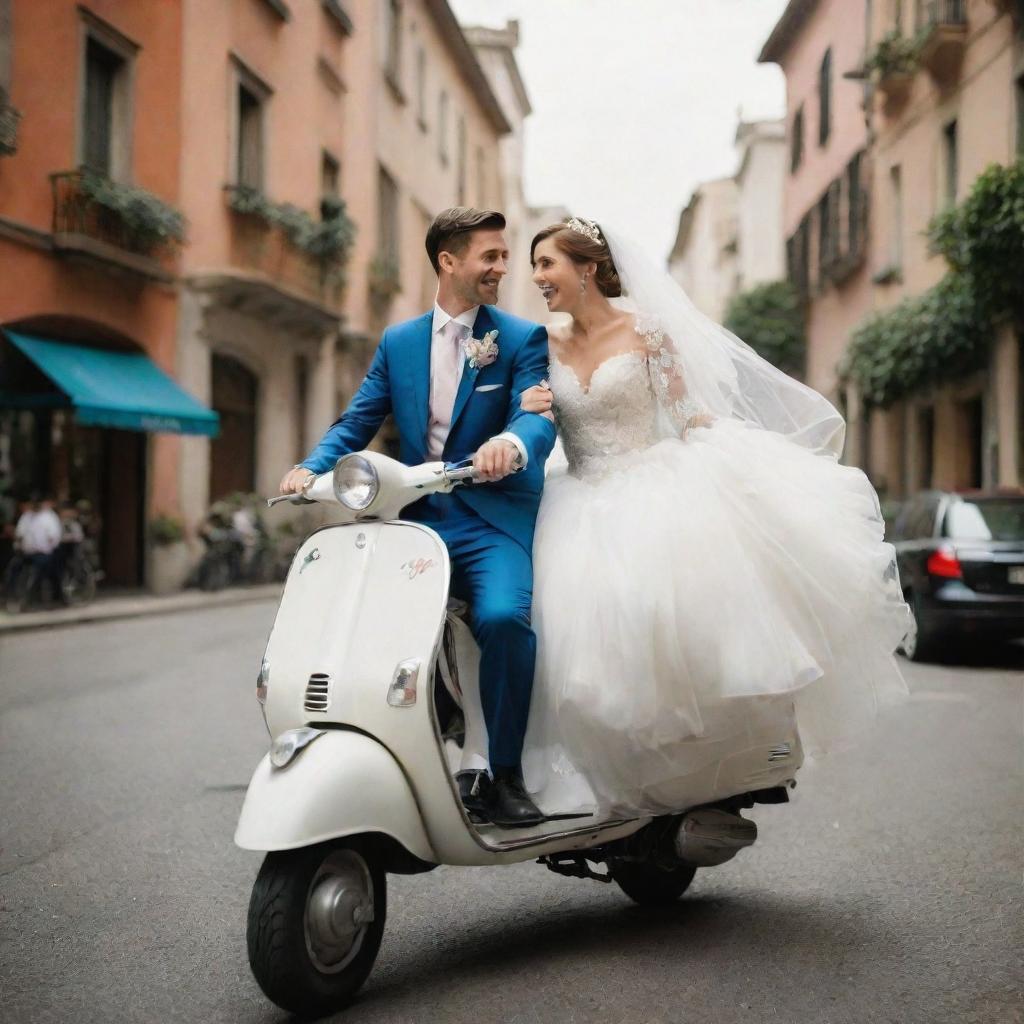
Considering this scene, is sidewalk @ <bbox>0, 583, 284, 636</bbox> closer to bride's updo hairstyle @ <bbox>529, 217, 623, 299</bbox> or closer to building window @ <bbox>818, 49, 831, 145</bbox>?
bride's updo hairstyle @ <bbox>529, 217, 623, 299</bbox>

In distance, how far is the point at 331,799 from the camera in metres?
3.02

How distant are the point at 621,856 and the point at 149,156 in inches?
692

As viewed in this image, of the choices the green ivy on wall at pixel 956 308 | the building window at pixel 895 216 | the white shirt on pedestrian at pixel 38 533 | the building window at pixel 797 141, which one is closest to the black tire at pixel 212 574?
the white shirt on pedestrian at pixel 38 533

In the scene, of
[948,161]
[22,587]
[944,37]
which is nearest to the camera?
[22,587]

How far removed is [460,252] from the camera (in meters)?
3.84

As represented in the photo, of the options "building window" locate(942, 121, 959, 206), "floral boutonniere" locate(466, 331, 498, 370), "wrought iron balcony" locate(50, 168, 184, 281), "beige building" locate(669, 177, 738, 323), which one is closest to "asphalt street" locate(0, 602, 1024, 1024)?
"floral boutonniere" locate(466, 331, 498, 370)

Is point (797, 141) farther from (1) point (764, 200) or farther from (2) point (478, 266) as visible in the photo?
(2) point (478, 266)

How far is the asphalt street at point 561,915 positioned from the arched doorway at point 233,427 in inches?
598

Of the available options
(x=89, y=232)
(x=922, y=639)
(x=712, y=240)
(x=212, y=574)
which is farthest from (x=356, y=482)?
(x=712, y=240)

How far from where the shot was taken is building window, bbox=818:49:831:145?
90.2ft

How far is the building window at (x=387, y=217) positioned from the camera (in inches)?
1164

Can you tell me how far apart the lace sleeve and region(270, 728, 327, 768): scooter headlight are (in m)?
1.66

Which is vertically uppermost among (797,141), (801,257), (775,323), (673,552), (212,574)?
(797,141)

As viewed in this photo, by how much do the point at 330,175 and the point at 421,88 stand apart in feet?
24.4
